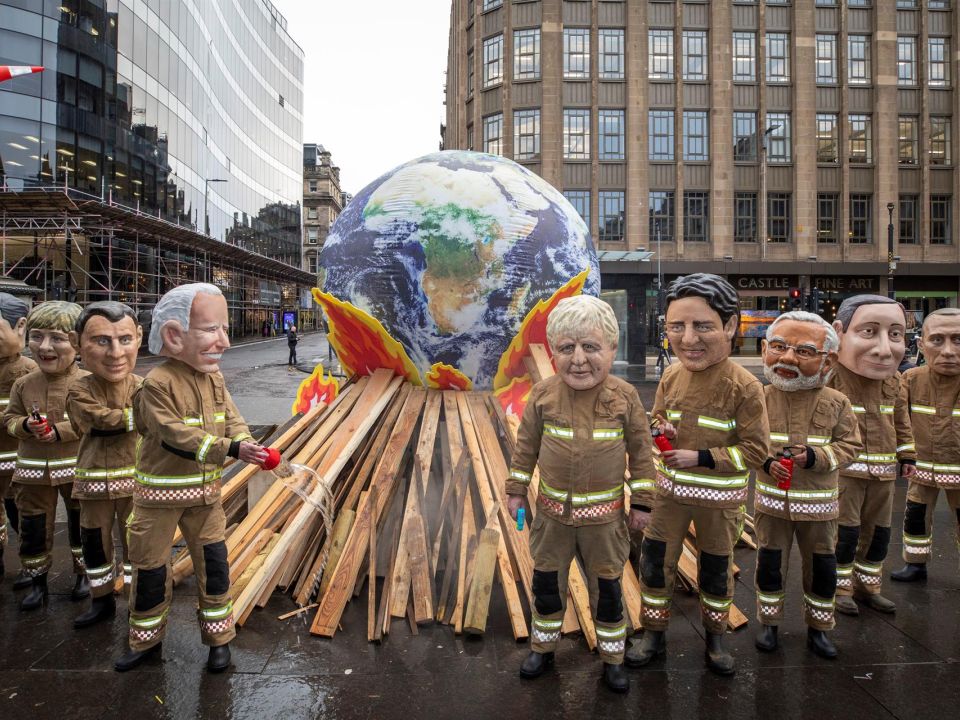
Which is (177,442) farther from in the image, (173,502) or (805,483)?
(805,483)

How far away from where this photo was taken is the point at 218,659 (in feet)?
9.55

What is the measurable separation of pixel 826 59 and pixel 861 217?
7.76m

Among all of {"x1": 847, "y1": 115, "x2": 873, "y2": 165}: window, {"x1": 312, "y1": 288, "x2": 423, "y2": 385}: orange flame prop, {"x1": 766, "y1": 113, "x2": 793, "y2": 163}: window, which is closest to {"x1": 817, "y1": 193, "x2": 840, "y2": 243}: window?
{"x1": 847, "y1": 115, "x2": 873, "y2": 165}: window

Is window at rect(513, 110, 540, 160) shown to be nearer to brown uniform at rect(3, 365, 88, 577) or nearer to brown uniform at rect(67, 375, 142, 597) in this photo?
brown uniform at rect(3, 365, 88, 577)

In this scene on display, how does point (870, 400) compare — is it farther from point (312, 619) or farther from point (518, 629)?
point (312, 619)

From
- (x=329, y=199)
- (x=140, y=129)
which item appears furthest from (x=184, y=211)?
(x=329, y=199)

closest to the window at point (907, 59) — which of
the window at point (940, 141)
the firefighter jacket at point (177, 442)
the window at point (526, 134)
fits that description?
the window at point (940, 141)

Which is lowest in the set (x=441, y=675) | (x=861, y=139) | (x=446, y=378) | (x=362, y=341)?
(x=441, y=675)

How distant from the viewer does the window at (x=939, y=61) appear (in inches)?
1158

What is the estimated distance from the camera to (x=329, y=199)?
8275 centimetres

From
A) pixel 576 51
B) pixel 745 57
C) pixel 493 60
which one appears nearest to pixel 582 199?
pixel 576 51

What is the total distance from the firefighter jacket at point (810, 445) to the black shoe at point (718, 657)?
2.31ft

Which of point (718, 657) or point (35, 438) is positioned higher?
point (35, 438)

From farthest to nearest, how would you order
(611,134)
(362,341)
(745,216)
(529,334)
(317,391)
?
1. (745,216)
2. (611,134)
3. (317,391)
4. (362,341)
5. (529,334)
